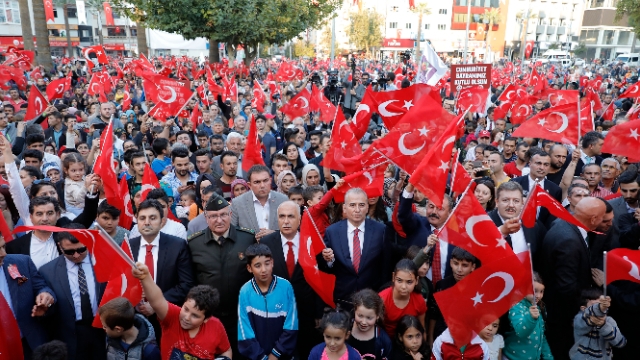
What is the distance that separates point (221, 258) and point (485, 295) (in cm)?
207

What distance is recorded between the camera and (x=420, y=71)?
11883mm

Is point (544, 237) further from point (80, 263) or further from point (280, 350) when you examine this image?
point (80, 263)

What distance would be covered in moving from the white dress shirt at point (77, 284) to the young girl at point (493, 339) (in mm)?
2898

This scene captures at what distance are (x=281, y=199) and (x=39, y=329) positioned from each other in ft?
8.04

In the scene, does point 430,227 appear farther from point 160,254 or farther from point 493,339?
point 160,254

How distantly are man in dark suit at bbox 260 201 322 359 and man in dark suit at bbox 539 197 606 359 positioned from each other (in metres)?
2.07

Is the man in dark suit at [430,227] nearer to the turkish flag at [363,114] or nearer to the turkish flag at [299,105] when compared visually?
the turkish flag at [363,114]

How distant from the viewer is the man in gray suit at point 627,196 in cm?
534

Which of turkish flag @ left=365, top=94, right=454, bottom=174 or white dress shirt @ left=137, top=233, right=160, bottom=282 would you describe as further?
turkish flag @ left=365, top=94, right=454, bottom=174

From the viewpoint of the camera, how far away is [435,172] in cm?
447

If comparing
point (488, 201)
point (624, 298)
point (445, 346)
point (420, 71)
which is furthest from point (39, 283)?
point (420, 71)

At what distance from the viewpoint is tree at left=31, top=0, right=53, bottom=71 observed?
2093 centimetres

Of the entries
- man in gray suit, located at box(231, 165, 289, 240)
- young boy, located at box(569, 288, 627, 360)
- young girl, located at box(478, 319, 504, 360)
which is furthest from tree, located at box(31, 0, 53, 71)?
young boy, located at box(569, 288, 627, 360)

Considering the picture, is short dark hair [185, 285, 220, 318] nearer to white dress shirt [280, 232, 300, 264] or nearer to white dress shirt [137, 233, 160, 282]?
white dress shirt [137, 233, 160, 282]
